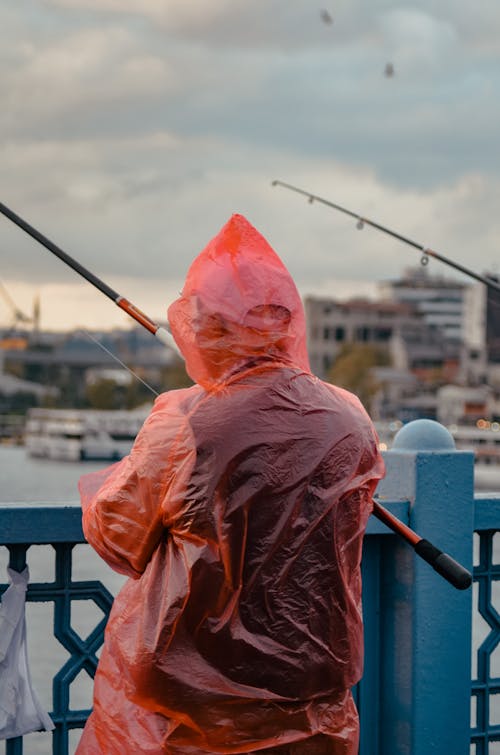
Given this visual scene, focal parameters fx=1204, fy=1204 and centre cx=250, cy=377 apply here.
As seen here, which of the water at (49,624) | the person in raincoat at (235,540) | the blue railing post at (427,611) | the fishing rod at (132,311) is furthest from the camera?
the water at (49,624)

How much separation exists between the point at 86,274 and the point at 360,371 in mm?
104662

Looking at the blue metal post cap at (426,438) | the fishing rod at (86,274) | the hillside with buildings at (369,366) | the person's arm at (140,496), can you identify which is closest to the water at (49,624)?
the fishing rod at (86,274)

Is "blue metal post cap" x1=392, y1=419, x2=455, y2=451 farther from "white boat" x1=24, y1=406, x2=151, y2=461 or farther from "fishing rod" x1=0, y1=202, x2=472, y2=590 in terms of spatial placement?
"white boat" x1=24, y1=406, x2=151, y2=461

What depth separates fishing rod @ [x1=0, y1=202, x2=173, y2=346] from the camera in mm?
2904

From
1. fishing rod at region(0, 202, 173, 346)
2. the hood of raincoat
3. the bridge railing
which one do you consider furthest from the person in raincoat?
the bridge railing

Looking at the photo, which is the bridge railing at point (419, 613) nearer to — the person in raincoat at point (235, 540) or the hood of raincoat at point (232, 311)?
the person in raincoat at point (235, 540)

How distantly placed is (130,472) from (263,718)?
553mm

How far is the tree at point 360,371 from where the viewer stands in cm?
10469

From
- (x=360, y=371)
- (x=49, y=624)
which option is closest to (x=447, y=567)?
(x=49, y=624)

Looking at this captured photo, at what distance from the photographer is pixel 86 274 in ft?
9.73

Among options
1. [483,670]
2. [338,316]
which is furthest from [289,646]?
[338,316]

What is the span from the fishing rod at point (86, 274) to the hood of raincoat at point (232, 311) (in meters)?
0.44

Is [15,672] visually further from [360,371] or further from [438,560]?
[360,371]

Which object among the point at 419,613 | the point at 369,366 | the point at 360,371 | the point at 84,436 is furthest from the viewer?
the point at 369,366
